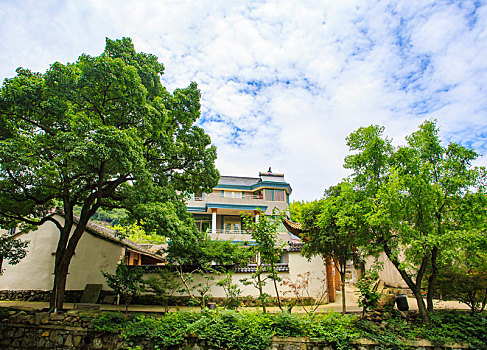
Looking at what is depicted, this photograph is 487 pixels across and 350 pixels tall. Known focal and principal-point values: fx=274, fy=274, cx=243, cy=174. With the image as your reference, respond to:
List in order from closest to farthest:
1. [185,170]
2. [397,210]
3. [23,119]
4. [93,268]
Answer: [397,210] < [23,119] < [185,170] < [93,268]

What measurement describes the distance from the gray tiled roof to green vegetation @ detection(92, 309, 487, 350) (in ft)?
56.5

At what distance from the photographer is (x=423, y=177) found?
20.7 ft

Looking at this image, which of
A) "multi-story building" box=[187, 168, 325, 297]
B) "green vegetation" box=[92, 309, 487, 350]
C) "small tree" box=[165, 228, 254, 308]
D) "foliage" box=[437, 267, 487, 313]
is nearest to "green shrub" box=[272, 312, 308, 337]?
"green vegetation" box=[92, 309, 487, 350]

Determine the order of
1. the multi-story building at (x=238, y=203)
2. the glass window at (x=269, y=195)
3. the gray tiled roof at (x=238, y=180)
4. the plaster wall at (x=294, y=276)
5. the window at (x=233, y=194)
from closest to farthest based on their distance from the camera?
1. the plaster wall at (x=294, y=276)
2. the multi-story building at (x=238, y=203)
3. the glass window at (x=269, y=195)
4. the window at (x=233, y=194)
5. the gray tiled roof at (x=238, y=180)

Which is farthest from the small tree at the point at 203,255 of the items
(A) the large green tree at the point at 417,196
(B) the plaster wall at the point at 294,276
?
(A) the large green tree at the point at 417,196

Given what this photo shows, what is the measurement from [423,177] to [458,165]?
3.49 ft

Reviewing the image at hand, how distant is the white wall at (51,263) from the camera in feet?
37.0

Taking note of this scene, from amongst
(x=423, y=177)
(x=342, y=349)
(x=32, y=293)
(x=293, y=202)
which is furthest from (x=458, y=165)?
(x=293, y=202)

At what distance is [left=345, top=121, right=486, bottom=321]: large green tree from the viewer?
6.12 meters

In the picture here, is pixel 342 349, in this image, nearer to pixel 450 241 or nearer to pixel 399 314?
pixel 399 314

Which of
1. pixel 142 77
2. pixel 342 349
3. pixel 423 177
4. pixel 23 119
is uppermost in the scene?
pixel 142 77

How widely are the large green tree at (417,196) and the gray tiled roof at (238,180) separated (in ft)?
56.1

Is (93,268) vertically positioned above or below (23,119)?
below

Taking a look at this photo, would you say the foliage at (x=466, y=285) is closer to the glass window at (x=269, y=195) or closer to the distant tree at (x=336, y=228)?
the distant tree at (x=336, y=228)
